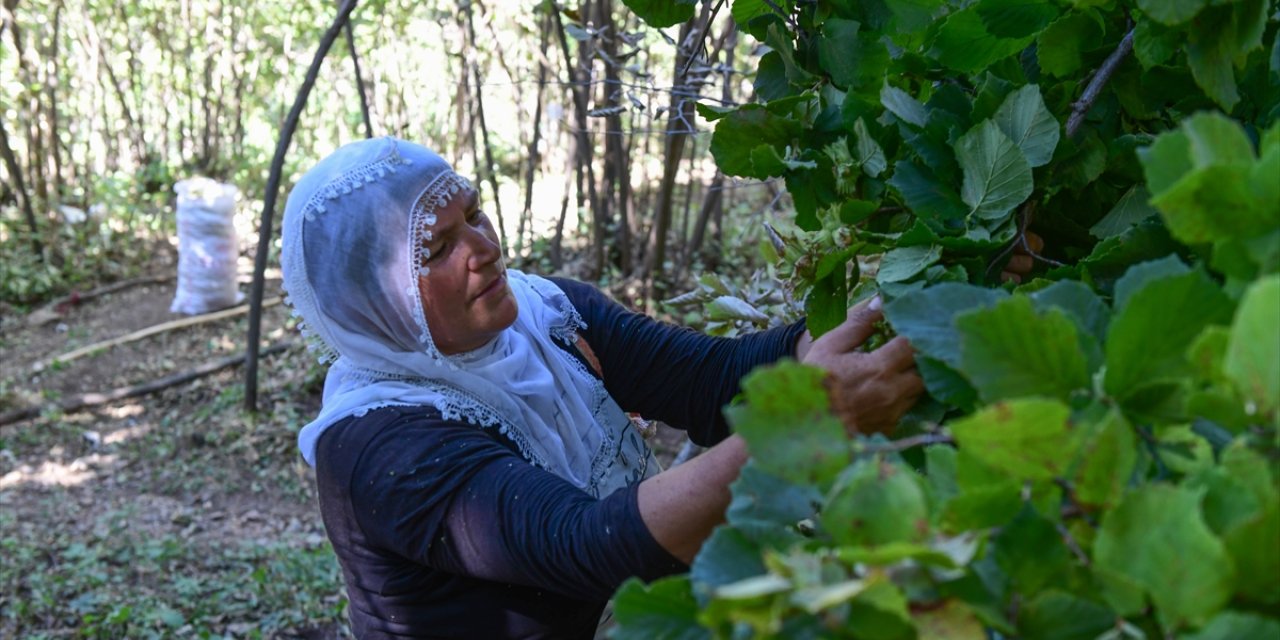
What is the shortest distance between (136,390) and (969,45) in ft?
21.0

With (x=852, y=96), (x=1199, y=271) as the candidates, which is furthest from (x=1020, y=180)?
(x=1199, y=271)

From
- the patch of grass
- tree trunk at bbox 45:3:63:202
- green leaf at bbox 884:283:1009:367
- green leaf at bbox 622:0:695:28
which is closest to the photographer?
green leaf at bbox 884:283:1009:367

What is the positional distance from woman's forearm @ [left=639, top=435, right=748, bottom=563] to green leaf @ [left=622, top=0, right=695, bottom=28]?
471 millimetres

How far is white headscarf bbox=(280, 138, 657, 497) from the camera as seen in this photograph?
1938mm

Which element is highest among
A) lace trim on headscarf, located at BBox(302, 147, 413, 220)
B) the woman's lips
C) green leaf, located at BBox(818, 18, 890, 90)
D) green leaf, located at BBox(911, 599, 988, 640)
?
green leaf, located at BBox(818, 18, 890, 90)

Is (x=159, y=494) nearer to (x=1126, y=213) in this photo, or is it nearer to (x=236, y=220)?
(x=236, y=220)

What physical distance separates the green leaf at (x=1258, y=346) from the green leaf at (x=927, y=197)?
1.76 ft

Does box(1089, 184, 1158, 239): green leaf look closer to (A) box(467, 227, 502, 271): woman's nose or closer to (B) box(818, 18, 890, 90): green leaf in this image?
(B) box(818, 18, 890, 90): green leaf

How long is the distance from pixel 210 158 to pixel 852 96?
32.3 ft

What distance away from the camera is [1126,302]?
0.56 meters

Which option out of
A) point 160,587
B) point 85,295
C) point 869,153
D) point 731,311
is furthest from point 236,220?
point 869,153

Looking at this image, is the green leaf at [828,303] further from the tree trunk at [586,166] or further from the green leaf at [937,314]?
the tree trunk at [586,166]

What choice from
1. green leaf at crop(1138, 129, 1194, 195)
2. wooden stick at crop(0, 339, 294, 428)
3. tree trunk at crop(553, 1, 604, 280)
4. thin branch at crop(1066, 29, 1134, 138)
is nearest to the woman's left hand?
thin branch at crop(1066, 29, 1134, 138)

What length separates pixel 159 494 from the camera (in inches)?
215
